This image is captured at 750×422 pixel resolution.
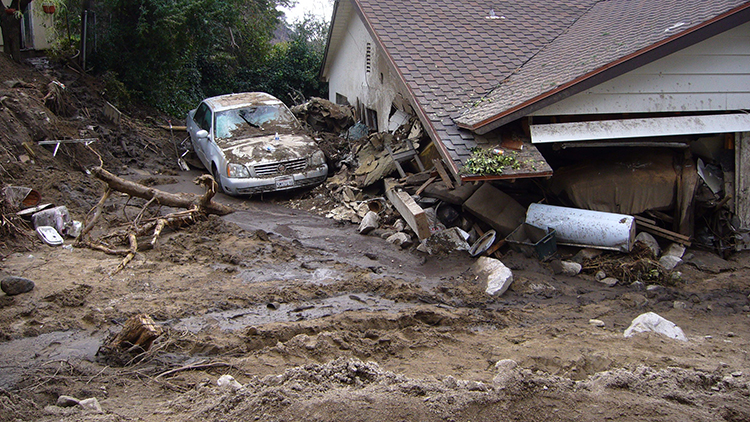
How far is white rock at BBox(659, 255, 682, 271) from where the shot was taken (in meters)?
7.25

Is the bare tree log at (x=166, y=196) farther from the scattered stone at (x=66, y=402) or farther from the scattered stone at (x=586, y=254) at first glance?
the scattered stone at (x=586, y=254)

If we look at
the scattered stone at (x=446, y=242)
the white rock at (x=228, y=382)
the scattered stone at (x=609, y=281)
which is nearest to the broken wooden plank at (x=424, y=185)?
the scattered stone at (x=446, y=242)

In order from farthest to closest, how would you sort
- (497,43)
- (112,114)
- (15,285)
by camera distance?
(112,114) < (497,43) < (15,285)

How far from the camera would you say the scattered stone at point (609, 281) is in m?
6.86

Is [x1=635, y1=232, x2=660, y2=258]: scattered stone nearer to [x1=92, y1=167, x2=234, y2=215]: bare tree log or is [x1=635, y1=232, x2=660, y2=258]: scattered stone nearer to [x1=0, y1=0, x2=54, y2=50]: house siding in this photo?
[x1=92, y1=167, x2=234, y2=215]: bare tree log

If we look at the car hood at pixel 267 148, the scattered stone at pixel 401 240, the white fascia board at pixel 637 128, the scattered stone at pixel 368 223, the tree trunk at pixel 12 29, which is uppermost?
the tree trunk at pixel 12 29

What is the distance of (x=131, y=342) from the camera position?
14.3 ft

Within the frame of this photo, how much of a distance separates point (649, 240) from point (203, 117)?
970 cm

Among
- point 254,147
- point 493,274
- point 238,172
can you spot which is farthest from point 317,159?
point 493,274

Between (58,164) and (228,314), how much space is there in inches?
273

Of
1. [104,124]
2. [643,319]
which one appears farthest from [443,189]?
[104,124]

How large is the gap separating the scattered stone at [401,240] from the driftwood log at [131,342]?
4316 mm

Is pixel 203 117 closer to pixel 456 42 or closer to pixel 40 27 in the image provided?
pixel 456 42

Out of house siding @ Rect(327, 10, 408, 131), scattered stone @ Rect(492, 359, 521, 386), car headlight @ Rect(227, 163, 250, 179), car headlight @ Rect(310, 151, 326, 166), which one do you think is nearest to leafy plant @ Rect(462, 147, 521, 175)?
scattered stone @ Rect(492, 359, 521, 386)
